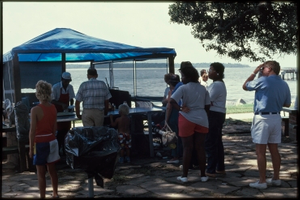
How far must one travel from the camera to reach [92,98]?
784 cm

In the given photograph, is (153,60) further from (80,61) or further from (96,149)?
(96,149)

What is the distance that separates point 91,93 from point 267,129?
3.28 m

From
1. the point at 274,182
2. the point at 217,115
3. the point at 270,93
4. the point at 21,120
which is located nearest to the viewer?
the point at 270,93

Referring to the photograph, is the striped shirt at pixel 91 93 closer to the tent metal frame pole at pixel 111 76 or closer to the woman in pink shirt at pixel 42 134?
the woman in pink shirt at pixel 42 134

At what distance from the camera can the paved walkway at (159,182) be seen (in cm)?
606

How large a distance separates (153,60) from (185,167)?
6.02m

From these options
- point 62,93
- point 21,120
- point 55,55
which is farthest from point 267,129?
point 55,55

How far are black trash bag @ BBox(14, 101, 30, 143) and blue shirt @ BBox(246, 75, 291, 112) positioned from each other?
3.91 m

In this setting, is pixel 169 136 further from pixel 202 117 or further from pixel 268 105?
pixel 268 105

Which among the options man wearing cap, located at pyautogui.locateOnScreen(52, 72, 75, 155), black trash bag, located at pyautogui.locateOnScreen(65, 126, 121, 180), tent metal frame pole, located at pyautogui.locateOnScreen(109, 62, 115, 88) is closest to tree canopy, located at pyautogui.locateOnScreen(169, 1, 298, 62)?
tent metal frame pole, located at pyautogui.locateOnScreen(109, 62, 115, 88)

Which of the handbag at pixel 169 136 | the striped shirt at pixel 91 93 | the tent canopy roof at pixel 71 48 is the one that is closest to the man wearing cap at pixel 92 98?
the striped shirt at pixel 91 93

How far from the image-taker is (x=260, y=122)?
5.89 m

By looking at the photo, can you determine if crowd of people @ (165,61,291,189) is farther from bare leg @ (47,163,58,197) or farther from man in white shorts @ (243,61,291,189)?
bare leg @ (47,163,58,197)

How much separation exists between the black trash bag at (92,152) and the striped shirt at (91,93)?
7.48 ft
